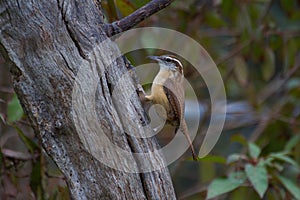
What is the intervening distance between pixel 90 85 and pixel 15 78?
0.21 m

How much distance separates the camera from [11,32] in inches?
62.3

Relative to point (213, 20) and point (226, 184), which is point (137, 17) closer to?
point (226, 184)

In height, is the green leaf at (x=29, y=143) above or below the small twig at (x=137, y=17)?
below

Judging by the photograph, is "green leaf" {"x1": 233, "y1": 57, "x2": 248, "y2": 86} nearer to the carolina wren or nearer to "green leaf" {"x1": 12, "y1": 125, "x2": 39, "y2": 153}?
the carolina wren

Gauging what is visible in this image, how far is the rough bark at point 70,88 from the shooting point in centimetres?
158

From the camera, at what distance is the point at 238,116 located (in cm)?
383

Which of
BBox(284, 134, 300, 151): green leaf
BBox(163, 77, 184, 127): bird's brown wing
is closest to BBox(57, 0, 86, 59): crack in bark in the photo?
BBox(163, 77, 184, 127): bird's brown wing

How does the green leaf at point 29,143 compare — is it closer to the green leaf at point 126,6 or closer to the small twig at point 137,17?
the green leaf at point 126,6

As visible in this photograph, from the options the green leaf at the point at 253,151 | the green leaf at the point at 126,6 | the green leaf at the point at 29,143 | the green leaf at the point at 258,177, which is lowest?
the green leaf at the point at 253,151

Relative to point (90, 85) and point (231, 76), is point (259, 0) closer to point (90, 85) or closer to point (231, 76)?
point (231, 76)

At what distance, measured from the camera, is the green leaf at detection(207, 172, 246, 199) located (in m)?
2.46

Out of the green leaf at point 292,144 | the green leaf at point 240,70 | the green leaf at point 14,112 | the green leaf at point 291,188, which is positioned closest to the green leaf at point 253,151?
the green leaf at point 291,188

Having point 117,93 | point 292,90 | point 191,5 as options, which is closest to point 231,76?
point 292,90

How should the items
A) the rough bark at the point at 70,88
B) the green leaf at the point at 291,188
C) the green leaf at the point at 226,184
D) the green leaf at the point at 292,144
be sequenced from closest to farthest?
the rough bark at the point at 70,88 < the green leaf at the point at 226,184 < the green leaf at the point at 291,188 < the green leaf at the point at 292,144
